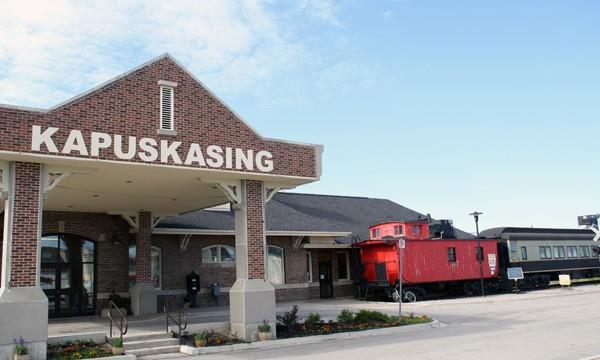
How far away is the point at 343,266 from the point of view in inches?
1267

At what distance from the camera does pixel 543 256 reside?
35.2 metres

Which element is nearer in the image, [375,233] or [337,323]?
[337,323]

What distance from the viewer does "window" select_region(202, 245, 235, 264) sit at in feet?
87.2

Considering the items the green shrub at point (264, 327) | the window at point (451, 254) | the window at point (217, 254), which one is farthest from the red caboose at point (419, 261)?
the green shrub at point (264, 327)

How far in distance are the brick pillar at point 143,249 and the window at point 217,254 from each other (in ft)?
13.9

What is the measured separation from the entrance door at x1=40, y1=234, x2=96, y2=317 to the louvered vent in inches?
387

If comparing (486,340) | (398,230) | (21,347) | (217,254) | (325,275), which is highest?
(398,230)

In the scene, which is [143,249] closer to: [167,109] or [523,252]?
[167,109]

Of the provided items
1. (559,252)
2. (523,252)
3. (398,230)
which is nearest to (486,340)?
(398,230)

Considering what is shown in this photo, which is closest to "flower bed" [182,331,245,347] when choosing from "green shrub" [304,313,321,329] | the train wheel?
"green shrub" [304,313,321,329]

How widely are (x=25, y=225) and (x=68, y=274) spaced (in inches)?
390

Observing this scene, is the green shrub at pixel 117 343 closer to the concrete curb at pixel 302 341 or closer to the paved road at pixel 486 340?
the concrete curb at pixel 302 341

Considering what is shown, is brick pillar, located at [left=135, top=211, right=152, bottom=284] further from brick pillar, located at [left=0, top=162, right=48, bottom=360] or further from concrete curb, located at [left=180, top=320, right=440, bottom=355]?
brick pillar, located at [left=0, top=162, right=48, bottom=360]

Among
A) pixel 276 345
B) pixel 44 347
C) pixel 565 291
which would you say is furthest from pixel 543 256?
pixel 44 347
